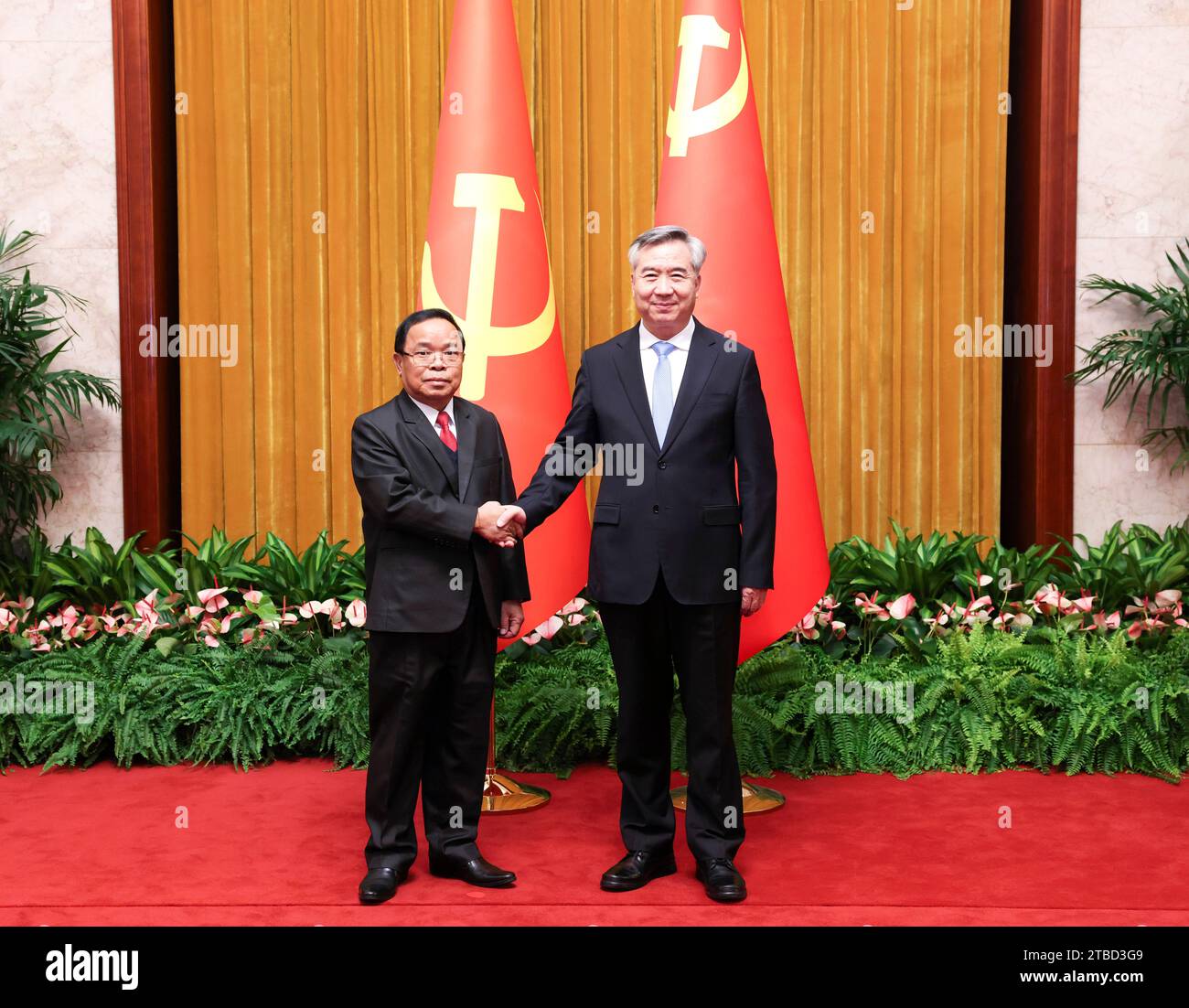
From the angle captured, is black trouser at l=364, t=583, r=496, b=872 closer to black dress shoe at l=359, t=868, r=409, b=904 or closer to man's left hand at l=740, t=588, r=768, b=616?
black dress shoe at l=359, t=868, r=409, b=904

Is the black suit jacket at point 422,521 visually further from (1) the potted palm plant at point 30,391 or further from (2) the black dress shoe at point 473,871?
(1) the potted palm plant at point 30,391

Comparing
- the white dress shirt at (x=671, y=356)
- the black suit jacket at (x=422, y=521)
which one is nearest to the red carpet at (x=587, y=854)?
the black suit jacket at (x=422, y=521)

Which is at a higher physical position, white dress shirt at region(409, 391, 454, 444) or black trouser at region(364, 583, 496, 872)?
white dress shirt at region(409, 391, 454, 444)

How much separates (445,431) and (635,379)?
564 mm

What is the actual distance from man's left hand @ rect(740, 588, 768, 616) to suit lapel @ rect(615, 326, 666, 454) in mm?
463

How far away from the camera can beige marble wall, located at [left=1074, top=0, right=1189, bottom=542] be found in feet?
19.7

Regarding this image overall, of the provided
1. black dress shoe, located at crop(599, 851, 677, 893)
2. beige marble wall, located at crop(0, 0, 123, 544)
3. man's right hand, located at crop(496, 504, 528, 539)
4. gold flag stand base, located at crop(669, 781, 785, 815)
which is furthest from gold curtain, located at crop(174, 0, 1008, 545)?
black dress shoe, located at crop(599, 851, 677, 893)

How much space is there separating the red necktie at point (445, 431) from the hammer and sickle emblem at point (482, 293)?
2.05ft

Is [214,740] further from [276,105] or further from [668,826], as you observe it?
[276,105]

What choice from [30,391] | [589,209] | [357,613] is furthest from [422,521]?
[30,391]

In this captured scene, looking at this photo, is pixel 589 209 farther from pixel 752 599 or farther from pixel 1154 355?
pixel 752 599

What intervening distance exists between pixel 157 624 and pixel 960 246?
4.60 m

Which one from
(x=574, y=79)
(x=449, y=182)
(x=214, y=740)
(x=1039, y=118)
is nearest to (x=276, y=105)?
(x=574, y=79)

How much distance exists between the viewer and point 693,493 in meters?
3.07
